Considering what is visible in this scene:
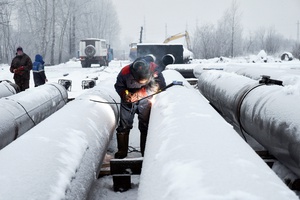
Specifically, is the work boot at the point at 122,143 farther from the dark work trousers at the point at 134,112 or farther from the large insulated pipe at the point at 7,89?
the large insulated pipe at the point at 7,89

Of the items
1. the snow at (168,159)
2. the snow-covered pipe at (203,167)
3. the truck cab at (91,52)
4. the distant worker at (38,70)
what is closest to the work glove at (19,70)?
the distant worker at (38,70)

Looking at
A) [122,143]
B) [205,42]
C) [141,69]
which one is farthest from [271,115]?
[205,42]

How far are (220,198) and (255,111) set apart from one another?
8.34 ft

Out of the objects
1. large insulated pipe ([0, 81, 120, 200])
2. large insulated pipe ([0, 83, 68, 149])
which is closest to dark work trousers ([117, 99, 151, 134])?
large insulated pipe ([0, 81, 120, 200])

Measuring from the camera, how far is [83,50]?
87.7ft

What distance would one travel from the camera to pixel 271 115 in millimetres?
3205

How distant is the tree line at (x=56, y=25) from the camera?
3534cm

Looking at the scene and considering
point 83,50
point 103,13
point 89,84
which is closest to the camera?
point 89,84

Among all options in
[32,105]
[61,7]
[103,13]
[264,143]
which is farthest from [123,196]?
[103,13]

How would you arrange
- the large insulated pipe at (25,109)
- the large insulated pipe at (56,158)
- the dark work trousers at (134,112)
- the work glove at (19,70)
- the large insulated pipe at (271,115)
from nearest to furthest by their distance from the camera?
the large insulated pipe at (56,158) → the large insulated pipe at (271,115) → the large insulated pipe at (25,109) → the dark work trousers at (134,112) → the work glove at (19,70)

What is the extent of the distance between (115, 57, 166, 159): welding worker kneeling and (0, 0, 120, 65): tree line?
27653mm

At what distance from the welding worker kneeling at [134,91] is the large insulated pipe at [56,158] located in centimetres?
64

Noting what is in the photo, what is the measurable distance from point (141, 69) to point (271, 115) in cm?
172

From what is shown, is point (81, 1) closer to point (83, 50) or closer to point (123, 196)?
point (83, 50)
